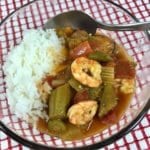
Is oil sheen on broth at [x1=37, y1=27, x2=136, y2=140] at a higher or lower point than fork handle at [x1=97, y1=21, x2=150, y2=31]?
lower

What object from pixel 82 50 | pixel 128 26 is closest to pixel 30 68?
pixel 82 50

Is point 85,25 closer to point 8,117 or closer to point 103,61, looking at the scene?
point 103,61

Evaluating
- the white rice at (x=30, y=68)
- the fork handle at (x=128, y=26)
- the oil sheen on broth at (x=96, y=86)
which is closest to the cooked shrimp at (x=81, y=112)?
the oil sheen on broth at (x=96, y=86)

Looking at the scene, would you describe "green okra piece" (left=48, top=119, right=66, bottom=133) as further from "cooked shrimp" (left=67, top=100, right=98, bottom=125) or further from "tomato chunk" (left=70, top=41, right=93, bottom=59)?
"tomato chunk" (left=70, top=41, right=93, bottom=59)

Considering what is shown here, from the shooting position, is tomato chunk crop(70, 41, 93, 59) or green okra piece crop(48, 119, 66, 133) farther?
tomato chunk crop(70, 41, 93, 59)

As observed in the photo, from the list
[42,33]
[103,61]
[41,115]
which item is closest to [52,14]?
[42,33]

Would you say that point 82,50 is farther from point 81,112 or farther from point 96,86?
point 81,112


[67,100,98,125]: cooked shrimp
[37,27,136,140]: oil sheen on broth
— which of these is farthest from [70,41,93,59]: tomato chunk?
[67,100,98,125]: cooked shrimp

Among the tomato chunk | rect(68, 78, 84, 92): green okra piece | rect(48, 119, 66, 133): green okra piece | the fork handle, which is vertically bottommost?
rect(48, 119, 66, 133): green okra piece
